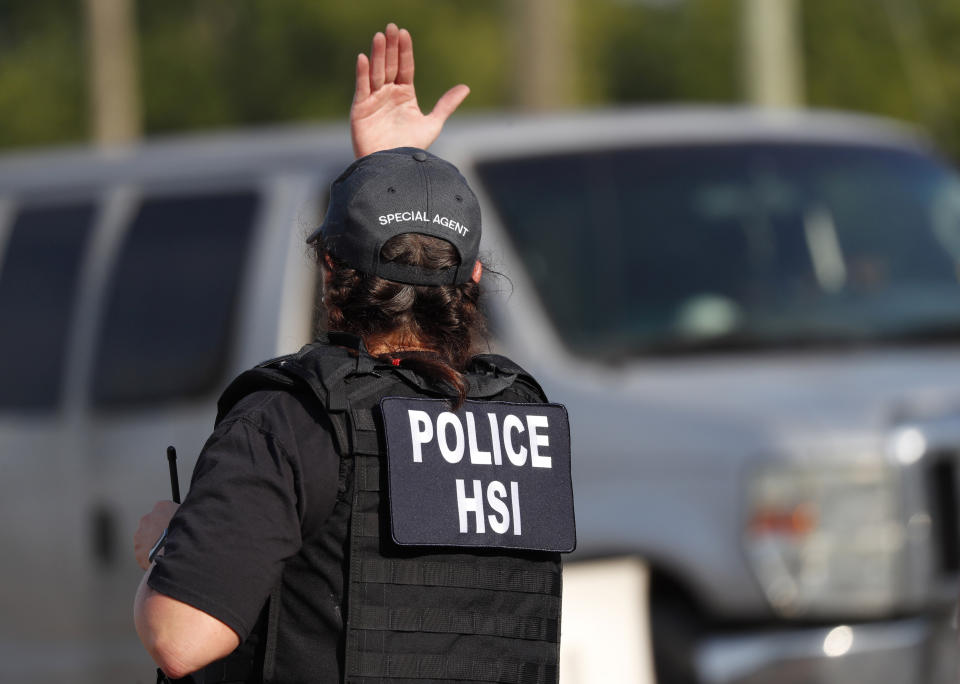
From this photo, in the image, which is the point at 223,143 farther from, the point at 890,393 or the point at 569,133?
the point at 890,393

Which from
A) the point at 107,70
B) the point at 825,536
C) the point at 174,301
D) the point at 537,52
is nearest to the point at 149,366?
the point at 174,301

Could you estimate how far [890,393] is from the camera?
498 centimetres

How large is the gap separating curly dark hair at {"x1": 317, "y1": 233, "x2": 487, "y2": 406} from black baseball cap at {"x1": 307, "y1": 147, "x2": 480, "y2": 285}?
11 mm

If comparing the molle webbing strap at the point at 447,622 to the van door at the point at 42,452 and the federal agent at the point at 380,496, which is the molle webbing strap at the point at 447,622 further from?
the van door at the point at 42,452

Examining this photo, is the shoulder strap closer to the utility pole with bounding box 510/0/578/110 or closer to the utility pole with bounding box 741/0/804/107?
the utility pole with bounding box 510/0/578/110

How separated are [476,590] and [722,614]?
2.68 metres

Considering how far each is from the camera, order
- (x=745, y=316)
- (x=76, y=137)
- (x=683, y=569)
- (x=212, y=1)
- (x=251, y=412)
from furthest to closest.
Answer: (x=212, y=1) → (x=76, y=137) → (x=745, y=316) → (x=683, y=569) → (x=251, y=412)

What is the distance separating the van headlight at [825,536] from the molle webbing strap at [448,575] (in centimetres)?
252

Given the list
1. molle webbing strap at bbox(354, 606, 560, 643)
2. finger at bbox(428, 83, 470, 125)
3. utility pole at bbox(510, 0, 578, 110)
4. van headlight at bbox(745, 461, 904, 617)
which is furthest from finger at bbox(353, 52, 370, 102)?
utility pole at bbox(510, 0, 578, 110)

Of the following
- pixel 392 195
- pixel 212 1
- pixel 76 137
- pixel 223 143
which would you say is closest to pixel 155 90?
pixel 76 137

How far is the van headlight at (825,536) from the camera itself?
488 cm

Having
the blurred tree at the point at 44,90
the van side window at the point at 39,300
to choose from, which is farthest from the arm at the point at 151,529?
the blurred tree at the point at 44,90

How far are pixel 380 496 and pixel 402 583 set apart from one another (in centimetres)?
12

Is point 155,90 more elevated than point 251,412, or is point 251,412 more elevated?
point 155,90
